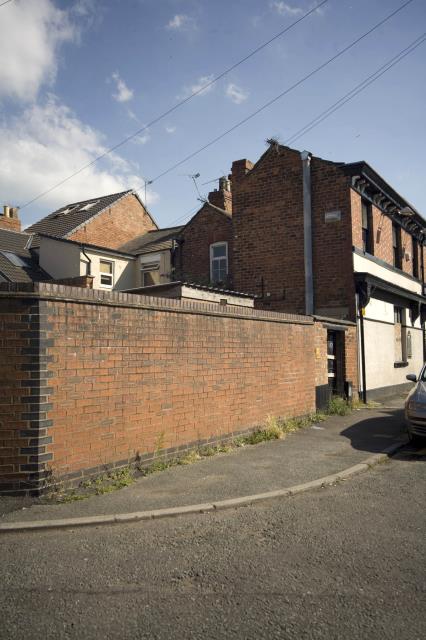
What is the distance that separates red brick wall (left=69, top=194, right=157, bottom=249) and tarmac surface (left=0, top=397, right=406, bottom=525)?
1722 cm

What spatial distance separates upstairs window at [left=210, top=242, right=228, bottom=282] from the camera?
59.4ft

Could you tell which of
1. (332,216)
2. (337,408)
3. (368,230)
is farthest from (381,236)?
(337,408)

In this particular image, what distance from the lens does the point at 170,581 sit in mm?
3385

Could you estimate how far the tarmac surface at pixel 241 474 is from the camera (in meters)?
4.79

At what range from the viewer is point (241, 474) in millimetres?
6145

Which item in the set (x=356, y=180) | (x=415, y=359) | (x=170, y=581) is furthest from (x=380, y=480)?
(x=415, y=359)

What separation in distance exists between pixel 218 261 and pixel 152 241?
5939mm

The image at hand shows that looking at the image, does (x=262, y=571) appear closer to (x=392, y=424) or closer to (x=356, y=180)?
(x=392, y=424)

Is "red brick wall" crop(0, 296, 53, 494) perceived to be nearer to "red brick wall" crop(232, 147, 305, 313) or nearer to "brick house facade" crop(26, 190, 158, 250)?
"red brick wall" crop(232, 147, 305, 313)

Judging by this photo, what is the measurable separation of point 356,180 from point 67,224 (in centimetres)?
1522

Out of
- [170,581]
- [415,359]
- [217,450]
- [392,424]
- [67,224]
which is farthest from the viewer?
[67,224]

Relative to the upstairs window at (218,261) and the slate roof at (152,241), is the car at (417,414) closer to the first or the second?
the upstairs window at (218,261)

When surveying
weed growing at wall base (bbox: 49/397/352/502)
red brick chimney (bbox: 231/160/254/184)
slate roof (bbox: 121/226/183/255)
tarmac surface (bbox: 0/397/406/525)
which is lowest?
tarmac surface (bbox: 0/397/406/525)

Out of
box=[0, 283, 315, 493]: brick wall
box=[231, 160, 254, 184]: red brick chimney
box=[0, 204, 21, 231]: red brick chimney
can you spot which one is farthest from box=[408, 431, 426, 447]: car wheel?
box=[0, 204, 21, 231]: red brick chimney
